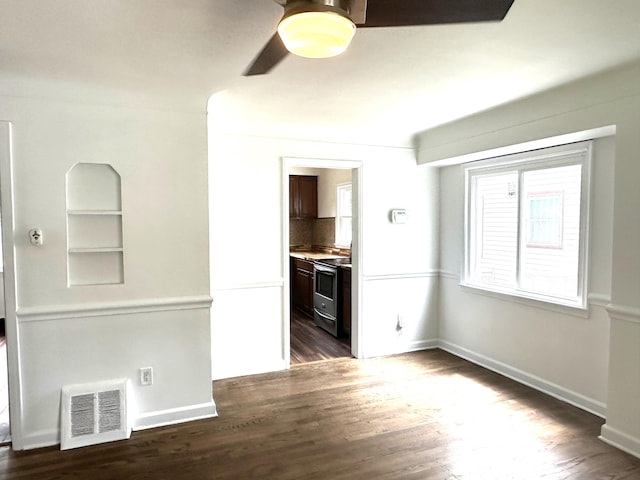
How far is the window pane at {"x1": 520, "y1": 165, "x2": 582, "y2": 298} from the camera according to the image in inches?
129

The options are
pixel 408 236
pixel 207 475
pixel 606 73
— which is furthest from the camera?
pixel 408 236

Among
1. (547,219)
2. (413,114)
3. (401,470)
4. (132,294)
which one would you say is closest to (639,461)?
(401,470)

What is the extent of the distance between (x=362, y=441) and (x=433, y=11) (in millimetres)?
2477

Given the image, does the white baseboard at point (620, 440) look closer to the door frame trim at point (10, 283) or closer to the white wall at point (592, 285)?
the white wall at point (592, 285)

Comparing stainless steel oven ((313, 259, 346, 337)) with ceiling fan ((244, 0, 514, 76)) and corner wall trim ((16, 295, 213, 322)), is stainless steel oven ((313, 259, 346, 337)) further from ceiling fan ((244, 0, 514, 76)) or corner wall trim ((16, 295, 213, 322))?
ceiling fan ((244, 0, 514, 76))

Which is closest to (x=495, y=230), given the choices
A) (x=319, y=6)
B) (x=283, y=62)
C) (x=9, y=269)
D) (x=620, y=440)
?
(x=620, y=440)

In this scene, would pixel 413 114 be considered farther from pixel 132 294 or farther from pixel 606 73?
pixel 132 294

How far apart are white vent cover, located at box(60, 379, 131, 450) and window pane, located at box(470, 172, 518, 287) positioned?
3.35 metres

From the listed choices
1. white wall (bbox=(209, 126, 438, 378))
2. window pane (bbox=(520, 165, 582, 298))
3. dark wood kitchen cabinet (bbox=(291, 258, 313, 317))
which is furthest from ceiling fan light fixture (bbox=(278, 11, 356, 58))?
dark wood kitchen cabinet (bbox=(291, 258, 313, 317))

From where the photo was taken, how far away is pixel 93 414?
8.88 feet

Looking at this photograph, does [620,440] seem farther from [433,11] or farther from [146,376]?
[146,376]

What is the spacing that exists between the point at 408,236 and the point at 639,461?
263 centimetres

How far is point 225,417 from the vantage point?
3047 millimetres

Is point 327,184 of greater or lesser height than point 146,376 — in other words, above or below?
above
